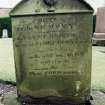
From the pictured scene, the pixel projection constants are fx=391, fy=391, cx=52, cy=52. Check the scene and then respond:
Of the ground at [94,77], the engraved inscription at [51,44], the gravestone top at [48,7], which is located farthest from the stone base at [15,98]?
the gravestone top at [48,7]

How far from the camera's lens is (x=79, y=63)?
4.56 meters

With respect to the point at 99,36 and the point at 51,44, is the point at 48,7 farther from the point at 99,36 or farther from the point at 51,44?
the point at 99,36

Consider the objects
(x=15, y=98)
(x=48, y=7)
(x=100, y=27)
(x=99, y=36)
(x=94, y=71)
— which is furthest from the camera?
(x=100, y=27)

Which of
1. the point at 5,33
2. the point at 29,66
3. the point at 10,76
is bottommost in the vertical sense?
the point at 5,33

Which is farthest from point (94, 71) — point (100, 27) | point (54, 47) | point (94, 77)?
point (100, 27)

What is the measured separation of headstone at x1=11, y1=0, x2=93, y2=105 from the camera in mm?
4512

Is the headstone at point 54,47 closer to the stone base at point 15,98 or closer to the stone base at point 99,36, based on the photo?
the stone base at point 15,98

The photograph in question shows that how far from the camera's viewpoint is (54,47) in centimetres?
456

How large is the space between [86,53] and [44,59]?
497mm

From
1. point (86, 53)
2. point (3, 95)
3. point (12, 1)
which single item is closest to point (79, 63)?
point (86, 53)

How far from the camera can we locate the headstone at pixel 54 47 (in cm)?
451

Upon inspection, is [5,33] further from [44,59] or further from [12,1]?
[44,59]

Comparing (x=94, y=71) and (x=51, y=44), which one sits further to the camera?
(x=94, y=71)

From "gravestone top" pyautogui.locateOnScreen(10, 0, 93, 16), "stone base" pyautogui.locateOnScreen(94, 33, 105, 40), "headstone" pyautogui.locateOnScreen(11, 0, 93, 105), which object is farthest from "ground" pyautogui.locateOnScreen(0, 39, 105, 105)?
"stone base" pyautogui.locateOnScreen(94, 33, 105, 40)
